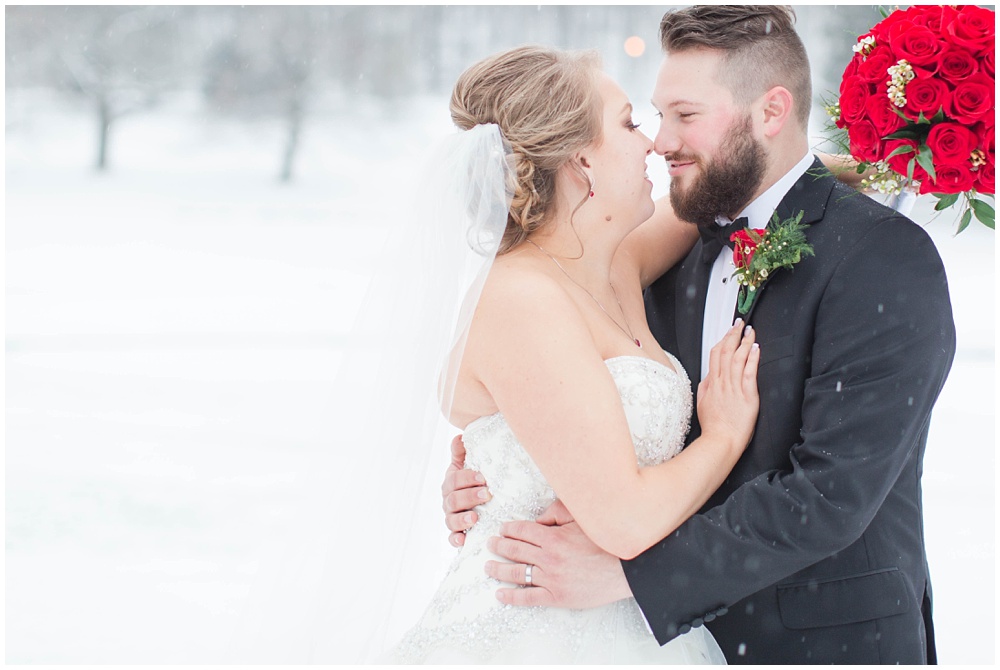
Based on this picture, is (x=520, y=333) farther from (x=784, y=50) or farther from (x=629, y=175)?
(x=784, y=50)

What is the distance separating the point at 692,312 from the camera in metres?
2.51

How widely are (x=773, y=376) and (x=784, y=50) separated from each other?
95 centimetres

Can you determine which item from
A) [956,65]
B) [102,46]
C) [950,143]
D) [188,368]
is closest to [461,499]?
[950,143]

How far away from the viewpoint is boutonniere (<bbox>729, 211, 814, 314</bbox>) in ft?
7.15

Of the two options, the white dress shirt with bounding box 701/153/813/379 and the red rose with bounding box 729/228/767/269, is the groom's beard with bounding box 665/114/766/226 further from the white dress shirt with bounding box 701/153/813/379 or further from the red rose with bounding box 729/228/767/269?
the red rose with bounding box 729/228/767/269

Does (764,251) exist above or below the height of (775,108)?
below

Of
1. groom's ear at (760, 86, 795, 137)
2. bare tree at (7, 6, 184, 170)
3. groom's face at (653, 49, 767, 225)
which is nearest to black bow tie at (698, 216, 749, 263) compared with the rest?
groom's face at (653, 49, 767, 225)

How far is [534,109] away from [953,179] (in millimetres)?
957

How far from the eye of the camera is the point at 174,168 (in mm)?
12625

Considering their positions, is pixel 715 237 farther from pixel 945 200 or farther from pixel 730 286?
pixel 945 200

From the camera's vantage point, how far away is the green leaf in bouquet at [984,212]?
6.61ft

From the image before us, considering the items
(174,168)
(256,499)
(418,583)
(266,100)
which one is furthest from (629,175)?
(174,168)

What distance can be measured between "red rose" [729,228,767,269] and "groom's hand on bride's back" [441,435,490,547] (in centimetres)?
83

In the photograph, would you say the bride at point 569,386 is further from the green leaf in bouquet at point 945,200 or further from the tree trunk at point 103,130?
the tree trunk at point 103,130
